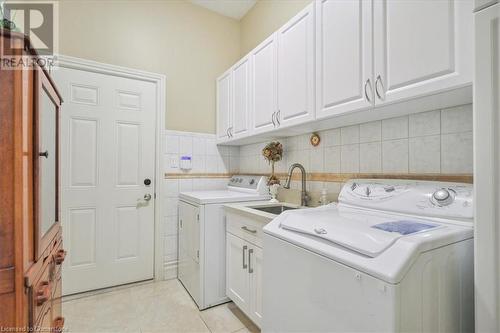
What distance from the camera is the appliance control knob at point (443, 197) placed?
3.56 feet

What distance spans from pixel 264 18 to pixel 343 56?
5.45 feet

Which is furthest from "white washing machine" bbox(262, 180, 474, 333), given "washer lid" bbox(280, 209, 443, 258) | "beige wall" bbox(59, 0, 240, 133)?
"beige wall" bbox(59, 0, 240, 133)

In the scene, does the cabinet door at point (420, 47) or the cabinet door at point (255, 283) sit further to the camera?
the cabinet door at point (255, 283)

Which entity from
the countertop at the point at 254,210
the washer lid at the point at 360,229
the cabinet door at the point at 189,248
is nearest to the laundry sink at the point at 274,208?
the countertop at the point at 254,210

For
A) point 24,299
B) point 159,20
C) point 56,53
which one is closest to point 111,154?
point 56,53

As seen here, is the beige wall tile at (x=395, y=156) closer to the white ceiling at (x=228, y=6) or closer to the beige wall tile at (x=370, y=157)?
the beige wall tile at (x=370, y=157)

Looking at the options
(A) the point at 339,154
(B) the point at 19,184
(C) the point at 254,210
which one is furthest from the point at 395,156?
(B) the point at 19,184

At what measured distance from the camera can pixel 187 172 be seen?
2805mm

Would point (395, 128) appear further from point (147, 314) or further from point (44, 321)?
point (147, 314)

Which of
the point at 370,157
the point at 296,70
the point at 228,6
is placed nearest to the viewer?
the point at 370,157

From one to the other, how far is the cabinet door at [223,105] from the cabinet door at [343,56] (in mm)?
1278

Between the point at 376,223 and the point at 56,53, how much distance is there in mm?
2834

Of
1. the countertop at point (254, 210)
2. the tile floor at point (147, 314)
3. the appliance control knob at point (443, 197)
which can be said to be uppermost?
the appliance control knob at point (443, 197)

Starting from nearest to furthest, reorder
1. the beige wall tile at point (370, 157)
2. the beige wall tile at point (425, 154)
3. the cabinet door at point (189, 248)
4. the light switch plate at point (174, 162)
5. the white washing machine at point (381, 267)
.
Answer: the white washing machine at point (381, 267)
the beige wall tile at point (425, 154)
the beige wall tile at point (370, 157)
the cabinet door at point (189, 248)
the light switch plate at point (174, 162)
